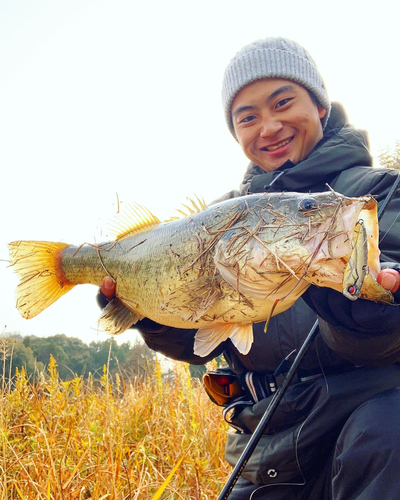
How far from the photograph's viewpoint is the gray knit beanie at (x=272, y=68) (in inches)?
113

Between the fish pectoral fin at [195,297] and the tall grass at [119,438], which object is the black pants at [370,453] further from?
the tall grass at [119,438]

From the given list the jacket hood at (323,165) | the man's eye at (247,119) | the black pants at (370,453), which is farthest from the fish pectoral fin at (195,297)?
the man's eye at (247,119)

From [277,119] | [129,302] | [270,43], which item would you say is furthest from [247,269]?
[270,43]

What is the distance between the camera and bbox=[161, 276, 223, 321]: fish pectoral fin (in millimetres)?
1786

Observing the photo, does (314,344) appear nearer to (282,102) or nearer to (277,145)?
(277,145)

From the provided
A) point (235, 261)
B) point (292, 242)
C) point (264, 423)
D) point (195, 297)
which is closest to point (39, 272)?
point (195, 297)

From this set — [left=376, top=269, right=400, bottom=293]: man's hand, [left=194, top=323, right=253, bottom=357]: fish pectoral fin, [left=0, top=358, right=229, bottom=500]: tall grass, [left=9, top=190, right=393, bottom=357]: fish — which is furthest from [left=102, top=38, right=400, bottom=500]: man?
[left=0, top=358, right=229, bottom=500]: tall grass

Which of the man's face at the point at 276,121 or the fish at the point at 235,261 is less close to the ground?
the man's face at the point at 276,121

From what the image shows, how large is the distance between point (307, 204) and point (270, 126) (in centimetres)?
129

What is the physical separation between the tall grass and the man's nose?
2095mm

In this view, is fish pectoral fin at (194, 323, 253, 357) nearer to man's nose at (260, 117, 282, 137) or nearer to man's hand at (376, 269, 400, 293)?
man's hand at (376, 269, 400, 293)

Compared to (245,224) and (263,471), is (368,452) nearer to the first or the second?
(263,471)

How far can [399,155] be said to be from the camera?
6.69m

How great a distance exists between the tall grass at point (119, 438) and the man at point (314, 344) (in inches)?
24.7
